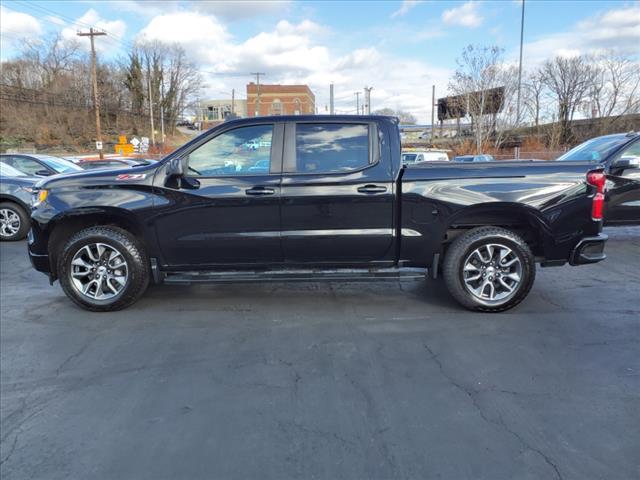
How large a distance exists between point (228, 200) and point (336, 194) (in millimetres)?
1033

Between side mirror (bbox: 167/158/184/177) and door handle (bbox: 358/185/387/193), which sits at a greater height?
side mirror (bbox: 167/158/184/177)

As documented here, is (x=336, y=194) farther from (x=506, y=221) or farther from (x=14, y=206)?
(x=14, y=206)

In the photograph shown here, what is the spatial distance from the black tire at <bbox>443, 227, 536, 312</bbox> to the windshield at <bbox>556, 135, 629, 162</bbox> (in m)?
3.95

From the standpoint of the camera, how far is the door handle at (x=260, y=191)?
445 centimetres

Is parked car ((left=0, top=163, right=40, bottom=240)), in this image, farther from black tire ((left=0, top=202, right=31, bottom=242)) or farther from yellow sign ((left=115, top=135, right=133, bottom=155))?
yellow sign ((left=115, top=135, right=133, bottom=155))

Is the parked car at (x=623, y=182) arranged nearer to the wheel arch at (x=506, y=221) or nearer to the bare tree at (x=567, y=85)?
the wheel arch at (x=506, y=221)

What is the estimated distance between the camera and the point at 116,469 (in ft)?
7.96

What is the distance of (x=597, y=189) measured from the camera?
14.8 feet

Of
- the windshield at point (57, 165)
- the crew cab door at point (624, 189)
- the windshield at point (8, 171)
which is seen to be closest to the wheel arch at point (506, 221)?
the crew cab door at point (624, 189)

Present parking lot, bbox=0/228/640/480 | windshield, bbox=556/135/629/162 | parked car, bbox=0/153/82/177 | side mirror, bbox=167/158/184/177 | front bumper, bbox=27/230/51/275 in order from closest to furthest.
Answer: parking lot, bbox=0/228/640/480
side mirror, bbox=167/158/184/177
front bumper, bbox=27/230/51/275
windshield, bbox=556/135/629/162
parked car, bbox=0/153/82/177

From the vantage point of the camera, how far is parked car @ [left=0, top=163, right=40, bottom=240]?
8.62 metres

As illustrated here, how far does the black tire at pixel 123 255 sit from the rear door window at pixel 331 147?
180cm

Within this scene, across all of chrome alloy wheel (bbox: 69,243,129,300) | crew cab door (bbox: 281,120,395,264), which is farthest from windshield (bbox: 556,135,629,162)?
chrome alloy wheel (bbox: 69,243,129,300)

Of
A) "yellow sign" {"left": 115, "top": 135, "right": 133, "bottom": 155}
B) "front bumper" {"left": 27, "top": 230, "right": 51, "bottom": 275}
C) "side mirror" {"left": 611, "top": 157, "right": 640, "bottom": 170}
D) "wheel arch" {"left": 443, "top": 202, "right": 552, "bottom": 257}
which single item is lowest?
"front bumper" {"left": 27, "top": 230, "right": 51, "bottom": 275}
